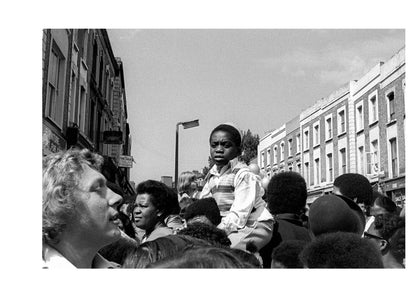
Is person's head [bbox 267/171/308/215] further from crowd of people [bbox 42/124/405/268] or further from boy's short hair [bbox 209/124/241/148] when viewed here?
boy's short hair [bbox 209/124/241/148]

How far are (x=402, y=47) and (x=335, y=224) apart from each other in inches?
36.3

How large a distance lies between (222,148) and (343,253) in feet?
Result: 3.21

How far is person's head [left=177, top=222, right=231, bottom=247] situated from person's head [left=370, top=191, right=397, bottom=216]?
0.98 meters

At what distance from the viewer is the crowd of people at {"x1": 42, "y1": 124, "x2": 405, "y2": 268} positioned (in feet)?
3.87

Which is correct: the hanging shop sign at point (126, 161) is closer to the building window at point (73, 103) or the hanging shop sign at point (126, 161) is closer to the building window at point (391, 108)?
the building window at point (73, 103)

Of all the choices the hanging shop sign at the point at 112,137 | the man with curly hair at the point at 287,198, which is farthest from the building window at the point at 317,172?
the hanging shop sign at the point at 112,137

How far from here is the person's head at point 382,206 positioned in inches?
85.2

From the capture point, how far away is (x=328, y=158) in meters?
3.51

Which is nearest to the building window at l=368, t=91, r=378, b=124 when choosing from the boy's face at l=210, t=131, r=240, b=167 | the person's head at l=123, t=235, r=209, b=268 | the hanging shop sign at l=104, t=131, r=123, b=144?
the boy's face at l=210, t=131, r=240, b=167

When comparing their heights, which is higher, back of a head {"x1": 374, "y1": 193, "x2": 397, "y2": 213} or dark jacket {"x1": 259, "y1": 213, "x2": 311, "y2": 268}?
back of a head {"x1": 374, "y1": 193, "x2": 397, "y2": 213}

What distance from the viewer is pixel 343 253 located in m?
1.17

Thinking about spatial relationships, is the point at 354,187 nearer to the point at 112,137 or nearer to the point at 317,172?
the point at 317,172
